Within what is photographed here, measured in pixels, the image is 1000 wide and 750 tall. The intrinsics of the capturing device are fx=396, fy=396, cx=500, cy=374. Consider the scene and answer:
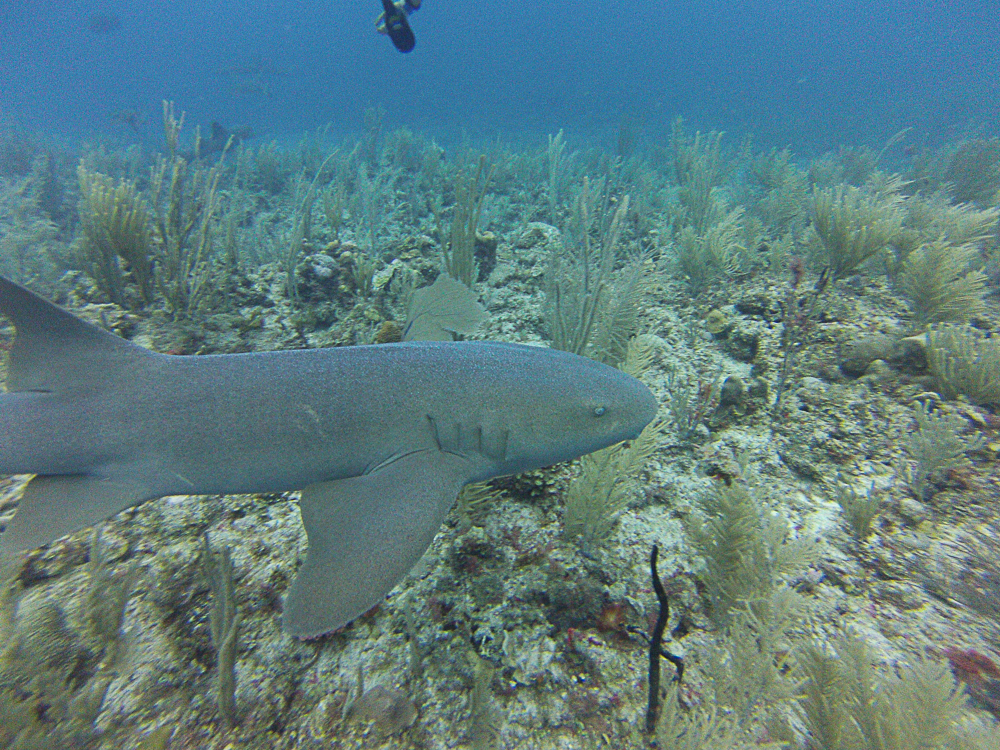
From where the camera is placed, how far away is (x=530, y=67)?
8569cm

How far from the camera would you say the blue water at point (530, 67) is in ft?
129

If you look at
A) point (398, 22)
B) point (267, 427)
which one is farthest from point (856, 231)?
point (398, 22)

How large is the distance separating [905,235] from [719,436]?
4456mm

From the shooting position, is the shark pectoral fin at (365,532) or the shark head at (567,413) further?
the shark head at (567,413)

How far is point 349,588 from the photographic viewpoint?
1.52m

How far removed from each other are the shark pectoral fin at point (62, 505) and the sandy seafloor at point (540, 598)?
45 cm

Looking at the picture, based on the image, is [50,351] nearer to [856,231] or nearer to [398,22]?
[856,231]

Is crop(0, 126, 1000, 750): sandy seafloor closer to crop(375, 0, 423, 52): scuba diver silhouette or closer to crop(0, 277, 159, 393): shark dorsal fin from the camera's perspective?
crop(0, 277, 159, 393): shark dorsal fin

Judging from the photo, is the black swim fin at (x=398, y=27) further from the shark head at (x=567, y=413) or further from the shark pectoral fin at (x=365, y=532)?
the shark pectoral fin at (x=365, y=532)

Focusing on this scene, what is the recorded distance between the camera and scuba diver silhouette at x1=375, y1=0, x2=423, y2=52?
353 inches

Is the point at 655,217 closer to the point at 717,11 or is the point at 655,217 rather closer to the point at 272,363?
the point at 272,363

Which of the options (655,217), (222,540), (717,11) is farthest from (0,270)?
(717,11)

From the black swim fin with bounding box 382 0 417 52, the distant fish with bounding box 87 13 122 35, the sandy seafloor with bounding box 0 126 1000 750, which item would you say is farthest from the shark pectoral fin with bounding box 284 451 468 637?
the distant fish with bounding box 87 13 122 35

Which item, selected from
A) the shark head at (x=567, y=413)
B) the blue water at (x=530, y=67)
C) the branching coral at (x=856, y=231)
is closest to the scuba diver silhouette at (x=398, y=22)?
the branching coral at (x=856, y=231)
